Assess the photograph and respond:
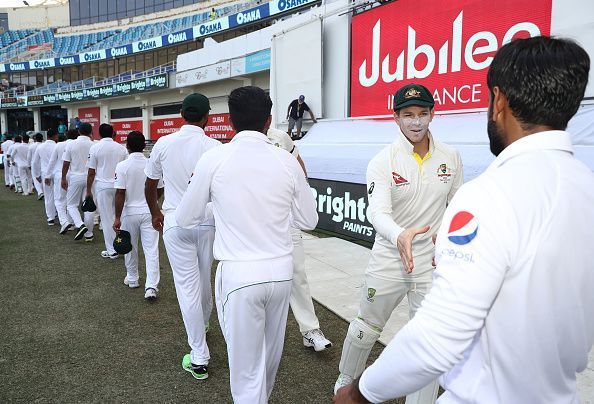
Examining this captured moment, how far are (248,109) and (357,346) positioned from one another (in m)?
1.64

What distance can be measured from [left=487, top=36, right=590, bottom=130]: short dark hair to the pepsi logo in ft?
0.99

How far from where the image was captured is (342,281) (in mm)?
5719

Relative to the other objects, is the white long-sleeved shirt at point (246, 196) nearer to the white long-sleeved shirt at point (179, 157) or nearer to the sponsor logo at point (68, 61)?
the white long-sleeved shirt at point (179, 157)

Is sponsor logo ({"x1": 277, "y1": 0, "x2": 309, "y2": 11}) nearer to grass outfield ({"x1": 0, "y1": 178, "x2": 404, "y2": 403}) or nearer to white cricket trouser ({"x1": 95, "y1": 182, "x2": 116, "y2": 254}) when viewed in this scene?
white cricket trouser ({"x1": 95, "y1": 182, "x2": 116, "y2": 254})

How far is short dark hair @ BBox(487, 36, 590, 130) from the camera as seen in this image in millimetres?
1074

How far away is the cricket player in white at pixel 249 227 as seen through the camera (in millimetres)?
2295

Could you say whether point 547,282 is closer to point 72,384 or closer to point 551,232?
point 551,232

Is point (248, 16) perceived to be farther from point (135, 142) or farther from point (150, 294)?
point (150, 294)

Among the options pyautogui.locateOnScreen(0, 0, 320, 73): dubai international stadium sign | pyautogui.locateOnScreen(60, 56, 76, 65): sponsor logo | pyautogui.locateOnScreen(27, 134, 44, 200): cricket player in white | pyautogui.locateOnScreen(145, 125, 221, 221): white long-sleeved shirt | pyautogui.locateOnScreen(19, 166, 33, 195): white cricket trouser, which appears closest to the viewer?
pyautogui.locateOnScreen(145, 125, 221, 221): white long-sleeved shirt

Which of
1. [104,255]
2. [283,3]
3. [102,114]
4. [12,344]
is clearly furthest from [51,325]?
[102,114]

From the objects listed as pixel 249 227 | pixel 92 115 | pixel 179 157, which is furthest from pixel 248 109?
pixel 92 115

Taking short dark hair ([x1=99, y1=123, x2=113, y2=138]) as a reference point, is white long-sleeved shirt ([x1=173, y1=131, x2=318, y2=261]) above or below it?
below

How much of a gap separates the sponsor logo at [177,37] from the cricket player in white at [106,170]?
33947mm

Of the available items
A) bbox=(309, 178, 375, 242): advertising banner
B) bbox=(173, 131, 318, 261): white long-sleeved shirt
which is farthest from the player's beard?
bbox=(309, 178, 375, 242): advertising banner
